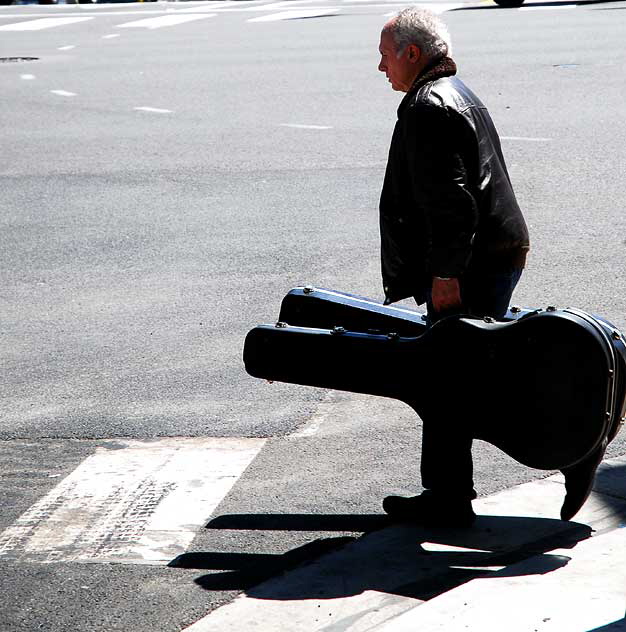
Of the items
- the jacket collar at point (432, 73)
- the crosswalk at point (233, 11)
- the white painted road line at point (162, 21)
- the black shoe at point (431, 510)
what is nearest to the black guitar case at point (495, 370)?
the black shoe at point (431, 510)

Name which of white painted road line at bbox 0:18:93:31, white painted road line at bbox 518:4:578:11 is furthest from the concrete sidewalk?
white painted road line at bbox 0:18:93:31

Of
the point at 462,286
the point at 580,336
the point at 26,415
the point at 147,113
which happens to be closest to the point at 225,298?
the point at 26,415

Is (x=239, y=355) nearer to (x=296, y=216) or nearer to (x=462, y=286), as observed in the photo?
(x=462, y=286)

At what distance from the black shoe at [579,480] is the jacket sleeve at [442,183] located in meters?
0.85

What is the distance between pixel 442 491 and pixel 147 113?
11.0 m

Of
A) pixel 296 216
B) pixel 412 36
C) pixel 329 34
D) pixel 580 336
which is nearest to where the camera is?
pixel 580 336

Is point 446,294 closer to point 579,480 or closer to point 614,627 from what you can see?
point 579,480

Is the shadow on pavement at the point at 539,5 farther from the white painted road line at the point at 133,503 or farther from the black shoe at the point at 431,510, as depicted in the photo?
the black shoe at the point at 431,510

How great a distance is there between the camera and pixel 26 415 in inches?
250

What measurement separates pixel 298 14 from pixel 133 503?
22996 mm

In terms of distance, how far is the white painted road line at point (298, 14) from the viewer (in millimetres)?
26172

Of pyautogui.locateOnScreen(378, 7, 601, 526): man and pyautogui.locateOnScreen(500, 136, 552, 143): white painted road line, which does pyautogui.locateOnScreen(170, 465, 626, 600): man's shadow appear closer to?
pyautogui.locateOnScreen(378, 7, 601, 526): man

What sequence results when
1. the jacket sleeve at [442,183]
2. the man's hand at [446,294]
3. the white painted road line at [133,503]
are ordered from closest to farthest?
the jacket sleeve at [442,183] < the man's hand at [446,294] < the white painted road line at [133,503]

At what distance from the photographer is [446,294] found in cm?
476
